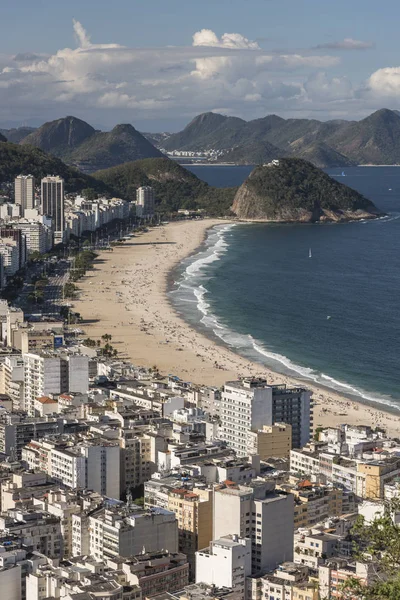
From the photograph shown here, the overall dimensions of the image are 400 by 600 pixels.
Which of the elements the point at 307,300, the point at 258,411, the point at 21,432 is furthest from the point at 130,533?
the point at 307,300

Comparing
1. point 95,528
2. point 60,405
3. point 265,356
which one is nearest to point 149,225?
point 265,356

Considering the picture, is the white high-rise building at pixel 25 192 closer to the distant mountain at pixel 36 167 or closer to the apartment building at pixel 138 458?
the distant mountain at pixel 36 167

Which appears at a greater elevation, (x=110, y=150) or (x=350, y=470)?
(x=110, y=150)

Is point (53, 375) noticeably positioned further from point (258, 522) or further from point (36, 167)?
point (36, 167)

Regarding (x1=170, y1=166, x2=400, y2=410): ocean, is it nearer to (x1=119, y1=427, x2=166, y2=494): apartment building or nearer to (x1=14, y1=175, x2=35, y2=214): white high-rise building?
(x1=119, y1=427, x2=166, y2=494): apartment building

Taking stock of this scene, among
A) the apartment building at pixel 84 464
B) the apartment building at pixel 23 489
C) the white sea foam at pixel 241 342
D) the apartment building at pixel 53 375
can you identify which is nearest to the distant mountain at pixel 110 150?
the white sea foam at pixel 241 342

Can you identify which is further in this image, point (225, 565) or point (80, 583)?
point (225, 565)

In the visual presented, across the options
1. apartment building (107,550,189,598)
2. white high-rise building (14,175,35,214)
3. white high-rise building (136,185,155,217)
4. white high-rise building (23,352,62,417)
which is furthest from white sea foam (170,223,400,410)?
white high-rise building (136,185,155,217)
